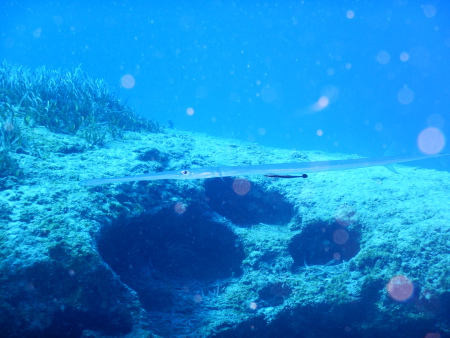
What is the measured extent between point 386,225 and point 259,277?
2.70 meters

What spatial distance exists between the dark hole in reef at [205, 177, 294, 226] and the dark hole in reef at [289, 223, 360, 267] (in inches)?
36.9

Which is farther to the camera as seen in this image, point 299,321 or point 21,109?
point 21,109

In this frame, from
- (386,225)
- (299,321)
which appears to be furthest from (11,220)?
(386,225)

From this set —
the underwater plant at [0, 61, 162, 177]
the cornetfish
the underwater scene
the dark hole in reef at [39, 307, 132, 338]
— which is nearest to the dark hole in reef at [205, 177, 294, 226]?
the underwater scene

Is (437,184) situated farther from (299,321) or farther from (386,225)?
(299,321)

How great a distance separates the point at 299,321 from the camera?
463cm

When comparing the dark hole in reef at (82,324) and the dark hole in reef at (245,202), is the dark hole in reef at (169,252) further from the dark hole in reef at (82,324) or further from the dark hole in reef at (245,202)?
the dark hole in reef at (82,324)

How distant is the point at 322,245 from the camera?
19.0 feet

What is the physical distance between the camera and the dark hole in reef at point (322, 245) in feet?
18.5

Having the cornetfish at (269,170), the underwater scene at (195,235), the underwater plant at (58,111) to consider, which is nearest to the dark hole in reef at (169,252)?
the underwater scene at (195,235)

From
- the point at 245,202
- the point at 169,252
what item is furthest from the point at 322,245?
the point at 169,252

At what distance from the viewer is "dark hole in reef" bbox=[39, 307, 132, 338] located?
3.27m

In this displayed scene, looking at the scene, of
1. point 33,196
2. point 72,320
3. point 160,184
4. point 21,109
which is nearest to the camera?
point 72,320

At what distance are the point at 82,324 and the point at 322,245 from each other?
4753mm
